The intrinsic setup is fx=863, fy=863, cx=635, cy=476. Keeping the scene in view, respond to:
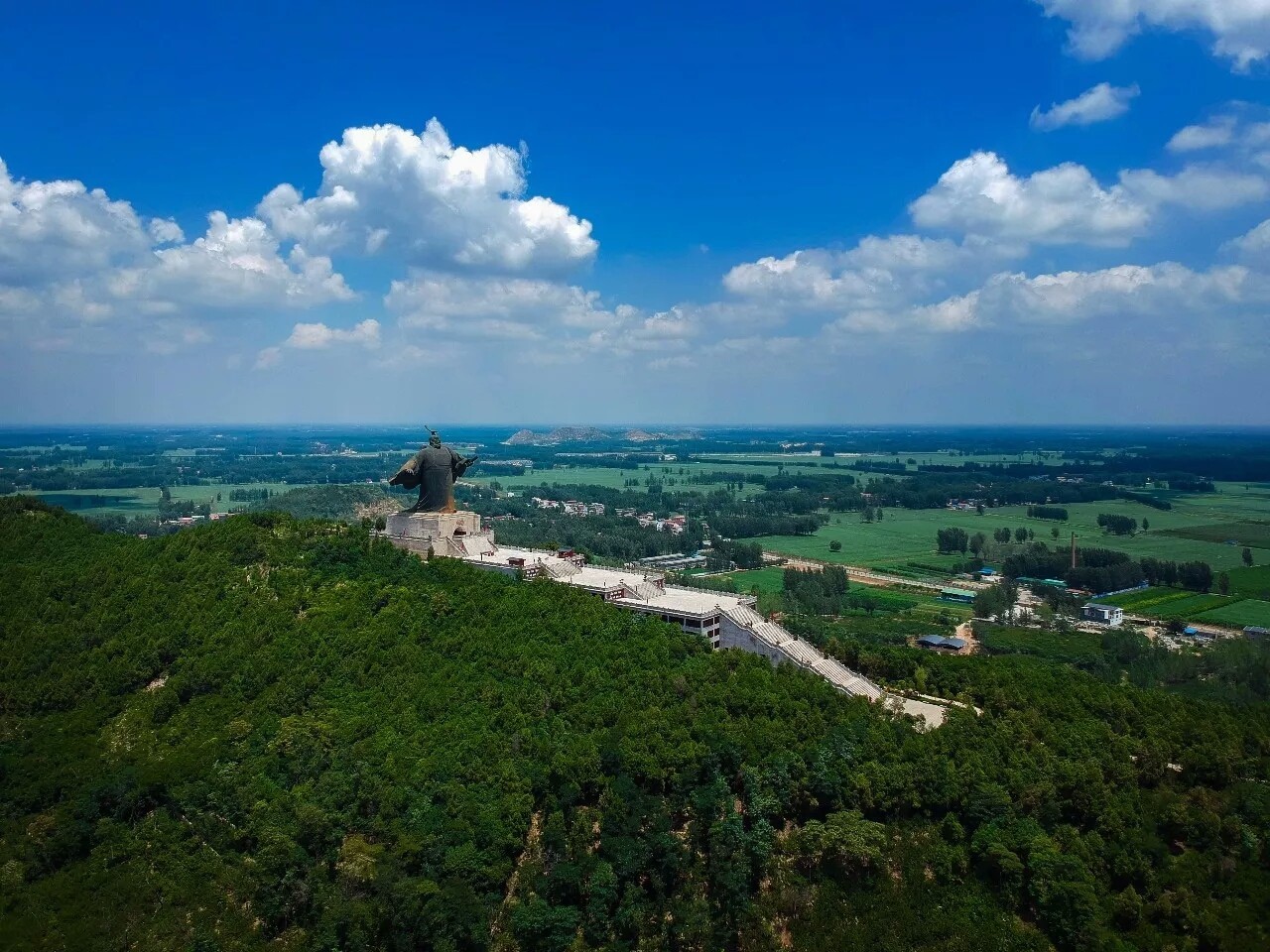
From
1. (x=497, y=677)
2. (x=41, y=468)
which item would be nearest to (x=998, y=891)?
(x=497, y=677)

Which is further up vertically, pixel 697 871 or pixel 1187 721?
pixel 1187 721

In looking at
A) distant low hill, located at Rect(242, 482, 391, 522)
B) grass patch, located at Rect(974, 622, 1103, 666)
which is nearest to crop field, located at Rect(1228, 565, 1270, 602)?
grass patch, located at Rect(974, 622, 1103, 666)

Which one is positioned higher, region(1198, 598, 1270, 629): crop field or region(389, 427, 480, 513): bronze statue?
region(389, 427, 480, 513): bronze statue

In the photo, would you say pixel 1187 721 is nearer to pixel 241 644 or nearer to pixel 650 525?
pixel 241 644

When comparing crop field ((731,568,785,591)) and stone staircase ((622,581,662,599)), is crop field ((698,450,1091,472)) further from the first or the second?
stone staircase ((622,581,662,599))

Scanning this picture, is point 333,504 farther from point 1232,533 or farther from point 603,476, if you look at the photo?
point 1232,533

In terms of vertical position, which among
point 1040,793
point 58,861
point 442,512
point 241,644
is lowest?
point 58,861

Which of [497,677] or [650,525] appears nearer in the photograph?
[497,677]
